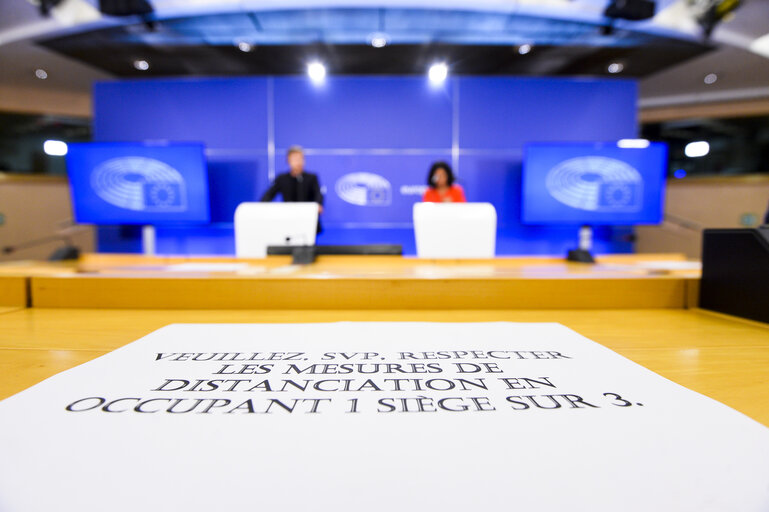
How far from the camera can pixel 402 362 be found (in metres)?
0.47

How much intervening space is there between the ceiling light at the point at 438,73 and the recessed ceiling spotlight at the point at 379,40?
64cm

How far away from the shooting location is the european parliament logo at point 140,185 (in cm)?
421

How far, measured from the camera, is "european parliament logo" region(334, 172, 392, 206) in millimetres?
4395

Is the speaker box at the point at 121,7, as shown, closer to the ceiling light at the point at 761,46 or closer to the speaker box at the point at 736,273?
the speaker box at the point at 736,273

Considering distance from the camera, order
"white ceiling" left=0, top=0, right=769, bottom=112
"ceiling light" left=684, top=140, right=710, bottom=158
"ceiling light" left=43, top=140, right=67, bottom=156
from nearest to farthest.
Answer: "white ceiling" left=0, top=0, right=769, bottom=112 < "ceiling light" left=43, top=140, right=67, bottom=156 < "ceiling light" left=684, top=140, right=710, bottom=158

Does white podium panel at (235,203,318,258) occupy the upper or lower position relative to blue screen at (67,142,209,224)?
lower

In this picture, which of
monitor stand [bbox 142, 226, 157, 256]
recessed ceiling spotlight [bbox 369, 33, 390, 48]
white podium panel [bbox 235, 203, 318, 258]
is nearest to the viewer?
white podium panel [bbox 235, 203, 318, 258]

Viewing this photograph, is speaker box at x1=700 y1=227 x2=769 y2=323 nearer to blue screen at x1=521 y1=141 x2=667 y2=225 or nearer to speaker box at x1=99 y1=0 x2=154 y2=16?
blue screen at x1=521 y1=141 x2=667 y2=225

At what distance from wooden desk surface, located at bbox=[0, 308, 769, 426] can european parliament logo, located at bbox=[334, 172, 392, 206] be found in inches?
146

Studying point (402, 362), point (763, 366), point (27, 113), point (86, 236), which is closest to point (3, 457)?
point (402, 362)

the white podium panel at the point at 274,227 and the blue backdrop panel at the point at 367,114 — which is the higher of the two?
the blue backdrop panel at the point at 367,114

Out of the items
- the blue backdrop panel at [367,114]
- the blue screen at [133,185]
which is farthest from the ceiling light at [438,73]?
the blue screen at [133,185]

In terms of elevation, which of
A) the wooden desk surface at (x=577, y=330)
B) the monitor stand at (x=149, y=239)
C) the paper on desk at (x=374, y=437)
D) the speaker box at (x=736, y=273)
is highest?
the speaker box at (x=736, y=273)

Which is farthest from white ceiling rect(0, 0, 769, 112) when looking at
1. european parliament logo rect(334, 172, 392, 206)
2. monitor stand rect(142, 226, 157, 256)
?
monitor stand rect(142, 226, 157, 256)
